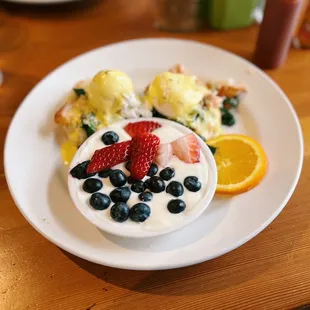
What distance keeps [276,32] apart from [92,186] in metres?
1.04

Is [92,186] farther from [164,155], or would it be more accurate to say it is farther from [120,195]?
[164,155]

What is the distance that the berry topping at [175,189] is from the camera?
45.1 inches

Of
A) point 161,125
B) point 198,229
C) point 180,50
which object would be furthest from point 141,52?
point 198,229

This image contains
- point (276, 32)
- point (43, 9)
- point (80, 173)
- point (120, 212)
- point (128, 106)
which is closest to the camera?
point (120, 212)

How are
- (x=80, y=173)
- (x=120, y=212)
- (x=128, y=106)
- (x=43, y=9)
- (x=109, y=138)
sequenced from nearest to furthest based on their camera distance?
(x=120, y=212) → (x=80, y=173) → (x=109, y=138) → (x=128, y=106) → (x=43, y=9)

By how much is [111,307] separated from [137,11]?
1.50m

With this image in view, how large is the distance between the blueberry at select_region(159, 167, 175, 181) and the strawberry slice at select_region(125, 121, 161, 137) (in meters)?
0.19

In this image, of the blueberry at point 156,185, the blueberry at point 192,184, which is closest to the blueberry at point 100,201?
the blueberry at point 156,185

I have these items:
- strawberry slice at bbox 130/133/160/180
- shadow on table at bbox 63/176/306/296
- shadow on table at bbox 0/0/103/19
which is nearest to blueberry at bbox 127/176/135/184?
strawberry slice at bbox 130/133/160/180

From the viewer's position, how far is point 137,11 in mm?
2074

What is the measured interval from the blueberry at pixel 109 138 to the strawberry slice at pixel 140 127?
54 mm

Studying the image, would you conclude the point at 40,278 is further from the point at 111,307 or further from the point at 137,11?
the point at 137,11

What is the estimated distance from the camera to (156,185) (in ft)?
3.78

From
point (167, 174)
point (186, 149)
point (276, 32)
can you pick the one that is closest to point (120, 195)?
point (167, 174)
